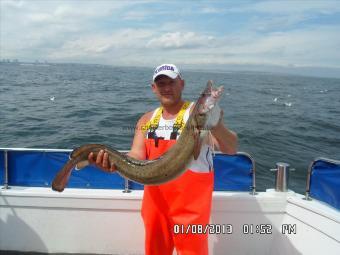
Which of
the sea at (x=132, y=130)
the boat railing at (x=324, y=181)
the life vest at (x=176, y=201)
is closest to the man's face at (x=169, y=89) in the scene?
the life vest at (x=176, y=201)

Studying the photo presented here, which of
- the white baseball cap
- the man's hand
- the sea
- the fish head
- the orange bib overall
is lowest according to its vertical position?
the sea

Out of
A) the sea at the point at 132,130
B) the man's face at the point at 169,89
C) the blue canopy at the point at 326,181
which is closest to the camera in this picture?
the man's face at the point at 169,89

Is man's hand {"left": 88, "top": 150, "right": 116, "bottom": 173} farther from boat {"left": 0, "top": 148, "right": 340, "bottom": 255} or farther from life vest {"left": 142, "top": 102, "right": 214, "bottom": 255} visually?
boat {"left": 0, "top": 148, "right": 340, "bottom": 255}

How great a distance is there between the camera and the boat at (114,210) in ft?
15.9

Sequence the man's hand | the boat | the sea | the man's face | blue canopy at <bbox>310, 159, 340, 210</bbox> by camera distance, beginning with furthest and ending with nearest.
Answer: the sea < the boat < blue canopy at <bbox>310, 159, 340, 210</bbox> < the man's face < the man's hand

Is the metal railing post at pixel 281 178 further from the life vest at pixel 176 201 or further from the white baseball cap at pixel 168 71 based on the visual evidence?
the white baseball cap at pixel 168 71

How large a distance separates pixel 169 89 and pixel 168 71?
0.20m

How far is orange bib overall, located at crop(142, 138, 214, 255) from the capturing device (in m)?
3.82

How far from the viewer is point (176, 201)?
386cm

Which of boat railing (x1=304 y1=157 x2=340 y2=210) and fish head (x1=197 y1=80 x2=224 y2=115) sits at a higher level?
fish head (x1=197 y1=80 x2=224 y2=115)

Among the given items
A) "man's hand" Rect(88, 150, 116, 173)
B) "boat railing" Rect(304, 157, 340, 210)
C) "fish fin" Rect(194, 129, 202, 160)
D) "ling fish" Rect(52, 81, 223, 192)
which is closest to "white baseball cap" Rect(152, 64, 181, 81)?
"ling fish" Rect(52, 81, 223, 192)

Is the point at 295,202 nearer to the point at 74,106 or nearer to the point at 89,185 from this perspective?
the point at 89,185

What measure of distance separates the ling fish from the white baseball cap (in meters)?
0.57

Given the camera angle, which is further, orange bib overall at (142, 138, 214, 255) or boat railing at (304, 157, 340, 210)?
boat railing at (304, 157, 340, 210)
